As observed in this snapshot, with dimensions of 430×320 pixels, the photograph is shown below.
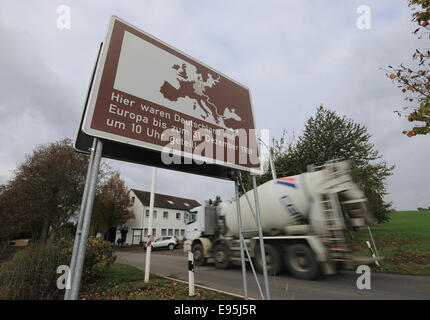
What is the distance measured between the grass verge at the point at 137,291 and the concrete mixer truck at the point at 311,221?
7.56 feet

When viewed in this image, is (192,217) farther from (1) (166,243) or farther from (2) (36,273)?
(1) (166,243)

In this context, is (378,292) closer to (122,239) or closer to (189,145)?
(189,145)

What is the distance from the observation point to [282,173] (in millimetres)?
17719

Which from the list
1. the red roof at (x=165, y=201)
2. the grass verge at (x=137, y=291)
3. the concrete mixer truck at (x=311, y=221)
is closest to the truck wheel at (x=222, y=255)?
the concrete mixer truck at (x=311, y=221)

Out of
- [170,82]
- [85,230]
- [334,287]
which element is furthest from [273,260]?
[85,230]

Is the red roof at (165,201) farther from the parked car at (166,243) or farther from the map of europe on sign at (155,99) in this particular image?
the map of europe on sign at (155,99)

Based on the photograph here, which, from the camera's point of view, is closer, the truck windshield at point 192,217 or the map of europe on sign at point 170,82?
the map of europe on sign at point 170,82

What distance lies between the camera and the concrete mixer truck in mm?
7352

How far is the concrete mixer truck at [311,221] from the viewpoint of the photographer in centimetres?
735

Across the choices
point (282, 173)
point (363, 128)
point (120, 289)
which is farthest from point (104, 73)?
point (363, 128)

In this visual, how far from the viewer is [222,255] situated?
35.6ft

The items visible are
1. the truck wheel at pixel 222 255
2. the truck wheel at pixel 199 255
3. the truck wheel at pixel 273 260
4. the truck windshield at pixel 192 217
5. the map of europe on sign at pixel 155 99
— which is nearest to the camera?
the map of europe on sign at pixel 155 99
